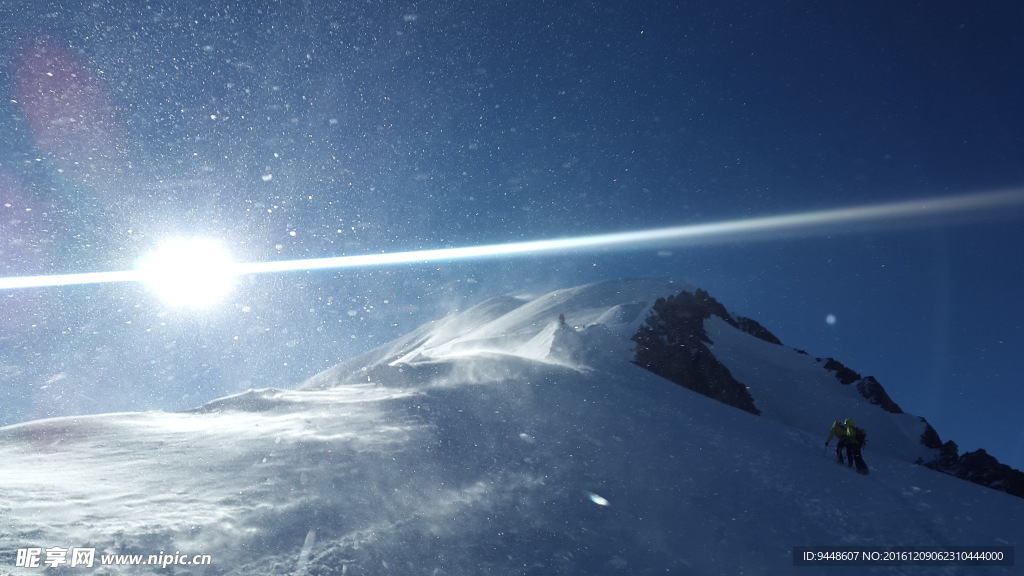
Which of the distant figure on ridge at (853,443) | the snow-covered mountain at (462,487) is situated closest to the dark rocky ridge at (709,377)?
the snow-covered mountain at (462,487)

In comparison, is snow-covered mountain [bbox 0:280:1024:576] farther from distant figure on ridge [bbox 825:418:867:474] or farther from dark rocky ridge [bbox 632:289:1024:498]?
dark rocky ridge [bbox 632:289:1024:498]

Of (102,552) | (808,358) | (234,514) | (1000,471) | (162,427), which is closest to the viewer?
(102,552)

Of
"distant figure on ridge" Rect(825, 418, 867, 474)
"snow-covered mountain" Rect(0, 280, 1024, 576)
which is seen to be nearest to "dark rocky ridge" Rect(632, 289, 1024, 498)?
"snow-covered mountain" Rect(0, 280, 1024, 576)

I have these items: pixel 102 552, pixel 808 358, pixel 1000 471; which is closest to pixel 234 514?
pixel 102 552

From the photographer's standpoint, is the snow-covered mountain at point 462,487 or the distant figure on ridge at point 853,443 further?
the distant figure on ridge at point 853,443

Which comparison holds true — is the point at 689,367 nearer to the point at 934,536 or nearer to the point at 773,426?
the point at 773,426

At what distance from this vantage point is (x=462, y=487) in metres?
8.35

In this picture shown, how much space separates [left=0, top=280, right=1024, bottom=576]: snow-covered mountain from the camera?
6.24 meters

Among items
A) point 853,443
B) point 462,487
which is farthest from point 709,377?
point 462,487

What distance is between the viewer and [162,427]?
1023 cm

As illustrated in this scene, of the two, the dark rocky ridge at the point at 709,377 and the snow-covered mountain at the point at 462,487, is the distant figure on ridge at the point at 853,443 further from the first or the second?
the dark rocky ridge at the point at 709,377

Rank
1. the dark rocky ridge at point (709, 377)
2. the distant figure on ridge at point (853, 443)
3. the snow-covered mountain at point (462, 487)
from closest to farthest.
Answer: the snow-covered mountain at point (462, 487) < the distant figure on ridge at point (853, 443) < the dark rocky ridge at point (709, 377)

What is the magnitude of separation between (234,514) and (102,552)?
138 cm

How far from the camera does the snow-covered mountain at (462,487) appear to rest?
6238 mm
